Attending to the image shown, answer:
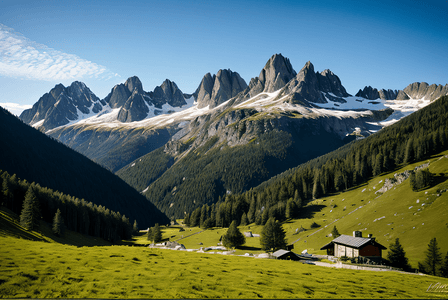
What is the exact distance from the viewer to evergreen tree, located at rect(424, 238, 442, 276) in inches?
2327

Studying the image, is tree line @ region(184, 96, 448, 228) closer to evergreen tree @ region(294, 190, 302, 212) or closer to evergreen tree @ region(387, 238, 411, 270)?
evergreen tree @ region(294, 190, 302, 212)

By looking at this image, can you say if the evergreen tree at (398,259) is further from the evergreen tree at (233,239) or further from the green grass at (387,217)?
the evergreen tree at (233,239)

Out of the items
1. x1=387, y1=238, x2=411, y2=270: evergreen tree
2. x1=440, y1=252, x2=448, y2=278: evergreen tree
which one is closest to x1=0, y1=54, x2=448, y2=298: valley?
x1=387, y1=238, x2=411, y2=270: evergreen tree

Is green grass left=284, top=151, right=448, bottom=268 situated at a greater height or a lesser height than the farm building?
greater

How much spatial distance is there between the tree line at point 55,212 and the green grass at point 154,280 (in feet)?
167

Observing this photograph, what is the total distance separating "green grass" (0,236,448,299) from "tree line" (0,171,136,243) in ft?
167

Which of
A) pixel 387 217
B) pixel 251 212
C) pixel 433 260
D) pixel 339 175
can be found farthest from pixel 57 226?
pixel 339 175

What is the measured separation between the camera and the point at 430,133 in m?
144

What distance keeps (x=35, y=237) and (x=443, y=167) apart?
483 feet

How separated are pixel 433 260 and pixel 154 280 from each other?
65789 mm

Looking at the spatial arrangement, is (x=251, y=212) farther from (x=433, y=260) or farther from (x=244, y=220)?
(x=433, y=260)

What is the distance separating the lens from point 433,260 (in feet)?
196

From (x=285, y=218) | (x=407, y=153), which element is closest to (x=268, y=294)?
(x=285, y=218)

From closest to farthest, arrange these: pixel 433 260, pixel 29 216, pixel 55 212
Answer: pixel 433 260, pixel 29 216, pixel 55 212
